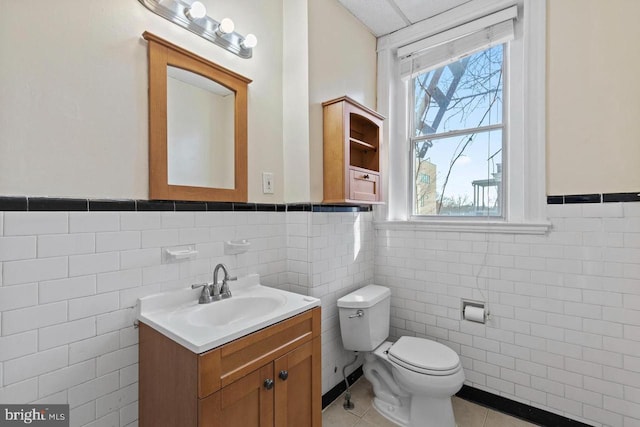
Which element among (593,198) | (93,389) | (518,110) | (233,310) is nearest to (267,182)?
(233,310)

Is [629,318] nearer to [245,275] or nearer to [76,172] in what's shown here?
[245,275]

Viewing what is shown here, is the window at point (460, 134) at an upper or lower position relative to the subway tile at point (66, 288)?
upper

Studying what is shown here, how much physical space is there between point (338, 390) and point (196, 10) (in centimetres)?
241

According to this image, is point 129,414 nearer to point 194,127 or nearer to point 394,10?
point 194,127

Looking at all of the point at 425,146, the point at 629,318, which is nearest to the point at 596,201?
the point at 629,318

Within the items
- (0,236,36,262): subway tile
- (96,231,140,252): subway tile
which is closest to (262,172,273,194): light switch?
(96,231,140,252): subway tile

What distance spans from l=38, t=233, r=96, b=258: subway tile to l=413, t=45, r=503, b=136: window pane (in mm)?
2275

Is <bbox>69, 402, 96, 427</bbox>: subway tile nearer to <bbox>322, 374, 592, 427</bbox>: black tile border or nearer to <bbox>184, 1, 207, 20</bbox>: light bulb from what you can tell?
<bbox>322, 374, 592, 427</bbox>: black tile border

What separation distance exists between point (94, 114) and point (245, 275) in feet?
3.39

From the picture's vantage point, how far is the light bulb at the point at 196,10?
1354 mm

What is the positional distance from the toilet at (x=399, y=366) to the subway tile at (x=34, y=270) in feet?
4.73

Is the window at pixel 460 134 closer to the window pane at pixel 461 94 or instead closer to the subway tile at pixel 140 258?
the window pane at pixel 461 94

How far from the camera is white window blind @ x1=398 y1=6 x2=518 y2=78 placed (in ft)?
6.22

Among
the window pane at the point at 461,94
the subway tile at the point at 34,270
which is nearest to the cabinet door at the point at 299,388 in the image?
the subway tile at the point at 34,270
